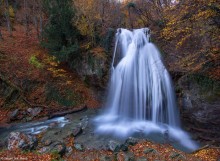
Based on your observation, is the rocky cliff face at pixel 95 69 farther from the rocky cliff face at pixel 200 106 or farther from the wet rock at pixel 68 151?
the wet rock at pixel 68 151

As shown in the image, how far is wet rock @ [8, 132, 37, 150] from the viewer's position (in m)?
8.27

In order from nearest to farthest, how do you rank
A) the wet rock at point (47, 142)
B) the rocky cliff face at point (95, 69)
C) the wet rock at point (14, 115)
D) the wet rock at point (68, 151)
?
the wet rock at point (68, 151) < the wet rock at point (47, 142) < the wet rock at point (14, 115) < the rocky cliff face at point (95, 69)

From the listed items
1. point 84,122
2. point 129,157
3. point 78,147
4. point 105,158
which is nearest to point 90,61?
point 84,122

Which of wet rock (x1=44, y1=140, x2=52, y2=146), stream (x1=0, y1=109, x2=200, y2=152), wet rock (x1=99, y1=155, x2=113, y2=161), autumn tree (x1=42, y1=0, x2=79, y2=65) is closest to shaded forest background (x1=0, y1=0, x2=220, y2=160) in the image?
autumn tree (x1=42, y1=0, x2=79, y2=65)

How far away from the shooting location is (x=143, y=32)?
1585cm

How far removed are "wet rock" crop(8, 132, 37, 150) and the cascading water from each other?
11.7ft

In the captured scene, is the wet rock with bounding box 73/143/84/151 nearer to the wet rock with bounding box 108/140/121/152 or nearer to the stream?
the stream

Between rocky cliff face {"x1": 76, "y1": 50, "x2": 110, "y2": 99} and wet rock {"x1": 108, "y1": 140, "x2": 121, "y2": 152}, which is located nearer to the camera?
→ wet rock {"x1": 108, "y1": 140, "x2": 121, "y2": 152}

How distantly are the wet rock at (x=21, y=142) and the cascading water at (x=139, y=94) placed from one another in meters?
3.55

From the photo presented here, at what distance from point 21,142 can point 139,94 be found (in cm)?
763

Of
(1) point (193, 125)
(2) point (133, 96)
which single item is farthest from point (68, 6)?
(1) point (193, 125)

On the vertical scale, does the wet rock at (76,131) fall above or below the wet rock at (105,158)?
above

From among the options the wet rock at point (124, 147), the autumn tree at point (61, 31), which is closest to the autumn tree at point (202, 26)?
the wet rock at point (124, 147)

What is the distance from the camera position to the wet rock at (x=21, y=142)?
8266mm
